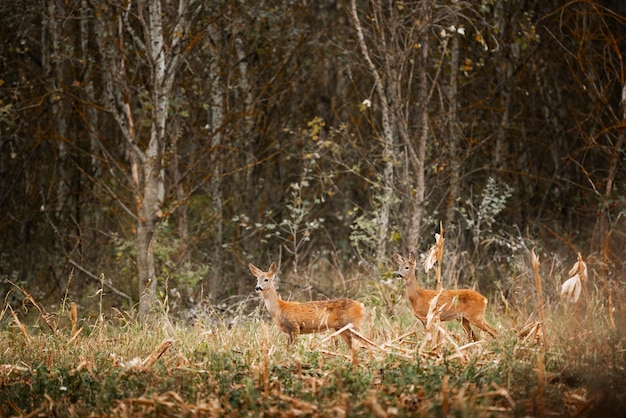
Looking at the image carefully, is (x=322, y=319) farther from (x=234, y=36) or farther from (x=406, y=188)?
(x=234, y=36)

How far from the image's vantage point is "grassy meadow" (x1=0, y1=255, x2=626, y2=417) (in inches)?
195

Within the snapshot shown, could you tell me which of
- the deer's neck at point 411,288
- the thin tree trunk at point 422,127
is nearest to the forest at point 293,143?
the thin tree trunk at point 422,127

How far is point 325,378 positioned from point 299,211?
7.23m

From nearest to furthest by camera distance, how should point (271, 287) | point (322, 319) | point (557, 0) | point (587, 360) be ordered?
point (587, 360) < point (322, 319) < point (271, 287) < point (557, 0)

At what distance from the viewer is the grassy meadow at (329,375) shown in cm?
495

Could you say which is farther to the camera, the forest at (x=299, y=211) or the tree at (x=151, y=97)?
the tree at (x=151, y=97)

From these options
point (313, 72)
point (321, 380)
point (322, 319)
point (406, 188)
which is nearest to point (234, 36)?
point (313, 72)

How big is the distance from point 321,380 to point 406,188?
5875 millimetres

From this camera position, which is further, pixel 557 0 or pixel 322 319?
pixel 557 0

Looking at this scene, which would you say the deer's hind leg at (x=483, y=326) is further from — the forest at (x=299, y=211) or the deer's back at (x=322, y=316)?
the deer's back at (x=322, y=316)

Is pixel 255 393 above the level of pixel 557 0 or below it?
below

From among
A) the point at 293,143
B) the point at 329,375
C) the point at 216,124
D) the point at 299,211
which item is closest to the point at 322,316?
the point at 329,375

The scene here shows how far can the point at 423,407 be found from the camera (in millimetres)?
4754

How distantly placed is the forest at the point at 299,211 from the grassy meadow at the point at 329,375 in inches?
1.0
